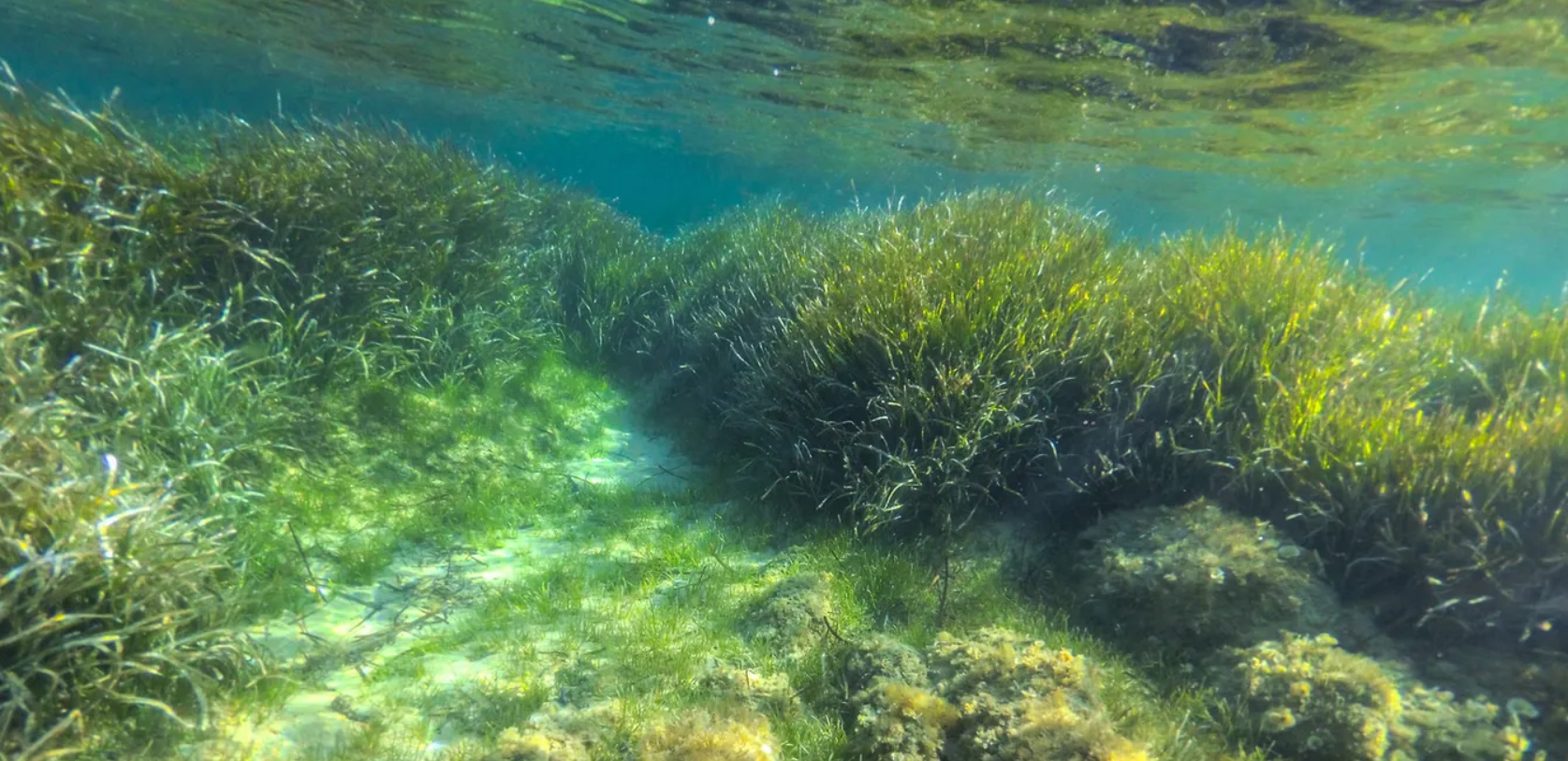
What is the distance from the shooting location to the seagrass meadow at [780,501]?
10.5 ft

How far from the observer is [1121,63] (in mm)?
14891

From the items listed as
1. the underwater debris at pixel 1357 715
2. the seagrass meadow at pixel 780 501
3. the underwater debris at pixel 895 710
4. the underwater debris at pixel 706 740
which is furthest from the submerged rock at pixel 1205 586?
the underwater debris at pixel 706 740

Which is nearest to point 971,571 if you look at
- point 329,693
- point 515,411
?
point 329,693

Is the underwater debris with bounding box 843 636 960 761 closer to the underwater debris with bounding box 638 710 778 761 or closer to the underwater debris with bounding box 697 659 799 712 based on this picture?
the underwater debris with bounding box 697 659 799 712

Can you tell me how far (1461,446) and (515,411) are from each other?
307 inches

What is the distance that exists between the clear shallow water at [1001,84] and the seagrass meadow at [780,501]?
3245 mm

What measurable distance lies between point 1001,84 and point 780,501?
51.4ft

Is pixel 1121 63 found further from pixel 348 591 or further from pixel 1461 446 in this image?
pixel 348 591

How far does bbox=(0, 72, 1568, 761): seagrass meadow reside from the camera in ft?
10.5

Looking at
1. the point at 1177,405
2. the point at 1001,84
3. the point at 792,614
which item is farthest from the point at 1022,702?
the point at 1001,84

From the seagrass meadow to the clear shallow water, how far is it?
325 centimetres

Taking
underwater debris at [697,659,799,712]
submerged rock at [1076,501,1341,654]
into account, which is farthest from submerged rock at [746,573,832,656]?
submerged rock at [1076,501,1341,654]

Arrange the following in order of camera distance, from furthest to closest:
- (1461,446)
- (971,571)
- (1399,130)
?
1. (1399,130)
2. (971,571)
3. (1461,446)

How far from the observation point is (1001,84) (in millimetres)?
17594
